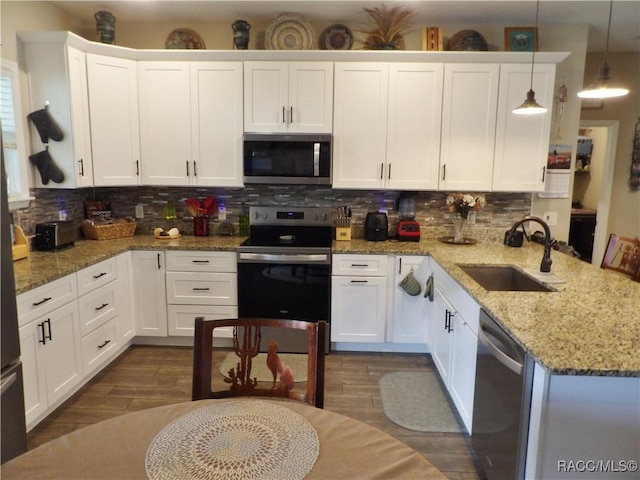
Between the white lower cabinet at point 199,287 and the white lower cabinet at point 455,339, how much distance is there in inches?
62.0

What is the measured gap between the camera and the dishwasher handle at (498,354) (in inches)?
62.4

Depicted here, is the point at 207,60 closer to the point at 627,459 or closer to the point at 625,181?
the point at 627,459

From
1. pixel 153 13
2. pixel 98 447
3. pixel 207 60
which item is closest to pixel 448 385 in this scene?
pixel 98 447

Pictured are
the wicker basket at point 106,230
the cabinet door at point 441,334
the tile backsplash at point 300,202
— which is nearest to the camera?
the cabinet door at point 441,334

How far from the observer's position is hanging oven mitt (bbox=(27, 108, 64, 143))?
3006 millimetres

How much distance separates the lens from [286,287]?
3316mm

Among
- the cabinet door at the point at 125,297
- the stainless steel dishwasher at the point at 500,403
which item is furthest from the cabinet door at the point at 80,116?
the stainless steel dishwasher at the point at 500,403

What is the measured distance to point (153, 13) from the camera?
3.43 metres

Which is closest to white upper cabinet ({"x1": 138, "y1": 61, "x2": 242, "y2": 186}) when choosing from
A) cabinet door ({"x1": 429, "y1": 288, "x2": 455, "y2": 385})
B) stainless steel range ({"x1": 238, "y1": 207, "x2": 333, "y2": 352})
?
stainless steel range ({"x1": 238, "y1": 207, "x2": 333, "y2": 352})

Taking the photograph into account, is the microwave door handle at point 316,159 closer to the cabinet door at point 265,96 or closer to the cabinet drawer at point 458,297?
the cabinet door at point 265,96

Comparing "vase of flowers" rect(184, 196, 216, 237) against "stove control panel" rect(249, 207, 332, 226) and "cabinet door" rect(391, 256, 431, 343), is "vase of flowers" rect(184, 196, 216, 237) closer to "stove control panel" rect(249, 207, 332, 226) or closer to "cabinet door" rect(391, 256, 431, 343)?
"stove control panel" rect(249, 207, 332, 226)

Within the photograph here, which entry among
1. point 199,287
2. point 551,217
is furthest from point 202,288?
point 551,217

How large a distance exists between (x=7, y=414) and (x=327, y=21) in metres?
3.44

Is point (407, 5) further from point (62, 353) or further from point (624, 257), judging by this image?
point (62, 353)
